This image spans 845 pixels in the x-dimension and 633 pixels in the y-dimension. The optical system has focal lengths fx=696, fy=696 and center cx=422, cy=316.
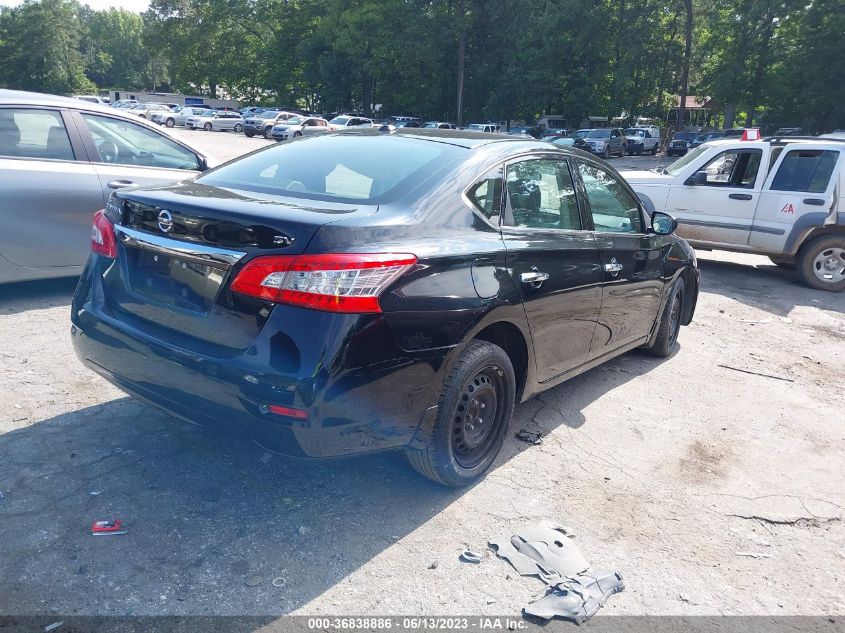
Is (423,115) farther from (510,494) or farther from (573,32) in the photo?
(510,494)

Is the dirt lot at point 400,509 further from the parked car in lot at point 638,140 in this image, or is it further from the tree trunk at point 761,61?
the tree trunk at point 761,61

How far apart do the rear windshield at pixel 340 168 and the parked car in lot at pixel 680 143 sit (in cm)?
4196

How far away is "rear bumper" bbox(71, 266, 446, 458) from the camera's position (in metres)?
2.66

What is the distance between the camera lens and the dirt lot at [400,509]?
106 inches

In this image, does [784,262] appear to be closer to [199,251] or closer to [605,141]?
[199,251]

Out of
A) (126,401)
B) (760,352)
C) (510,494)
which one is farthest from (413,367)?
(760,352)

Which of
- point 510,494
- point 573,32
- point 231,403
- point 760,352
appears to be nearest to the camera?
point 231,403

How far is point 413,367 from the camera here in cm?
293

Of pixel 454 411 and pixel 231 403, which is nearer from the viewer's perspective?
pixel 231 403

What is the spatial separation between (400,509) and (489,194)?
5.29ft

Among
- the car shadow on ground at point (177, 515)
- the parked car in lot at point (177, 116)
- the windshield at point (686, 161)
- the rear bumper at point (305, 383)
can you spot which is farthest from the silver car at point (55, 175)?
the parked car in lot at point (177, 116)

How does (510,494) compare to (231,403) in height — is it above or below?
below

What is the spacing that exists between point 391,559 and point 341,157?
2.03 m

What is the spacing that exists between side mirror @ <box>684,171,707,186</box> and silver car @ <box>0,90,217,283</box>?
7003 mm
